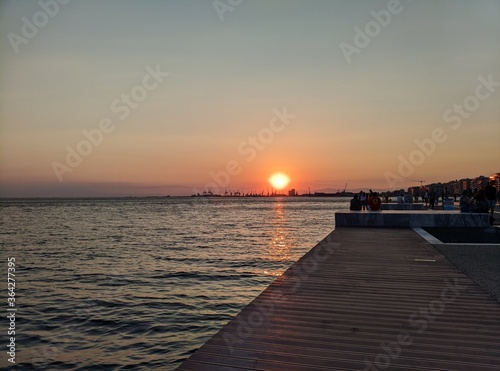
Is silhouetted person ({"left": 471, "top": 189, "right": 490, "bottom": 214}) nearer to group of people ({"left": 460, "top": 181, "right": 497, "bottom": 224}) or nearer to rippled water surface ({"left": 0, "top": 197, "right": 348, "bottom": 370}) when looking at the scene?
group of people ({"left": 460, "top": 181, "right": 497, "bottom": 224})

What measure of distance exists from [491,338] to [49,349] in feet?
27.0

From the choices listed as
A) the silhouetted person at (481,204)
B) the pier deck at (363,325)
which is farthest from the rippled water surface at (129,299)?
the silhouetted person at (481,204)

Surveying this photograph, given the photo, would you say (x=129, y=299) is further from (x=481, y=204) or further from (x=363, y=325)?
(x=481, y=204)

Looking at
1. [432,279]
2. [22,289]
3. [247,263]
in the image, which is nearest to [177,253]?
[247,263]

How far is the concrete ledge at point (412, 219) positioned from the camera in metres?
18.7

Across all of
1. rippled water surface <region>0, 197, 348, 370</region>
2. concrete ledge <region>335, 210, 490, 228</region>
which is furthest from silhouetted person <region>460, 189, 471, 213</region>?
rippled water surface <region>0, 197, 348, 370</region>

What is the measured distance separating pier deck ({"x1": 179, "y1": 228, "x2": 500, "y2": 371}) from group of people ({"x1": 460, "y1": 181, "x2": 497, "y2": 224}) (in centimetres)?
1229

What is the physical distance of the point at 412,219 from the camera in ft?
63.2

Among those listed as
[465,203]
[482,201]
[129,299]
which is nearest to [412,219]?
[482,201]

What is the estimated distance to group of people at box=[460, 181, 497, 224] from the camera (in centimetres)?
1912

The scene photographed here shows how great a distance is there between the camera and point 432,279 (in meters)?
7.68

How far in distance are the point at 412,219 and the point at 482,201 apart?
4.18 metres

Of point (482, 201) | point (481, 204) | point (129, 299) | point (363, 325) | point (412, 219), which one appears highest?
point (482, 201)

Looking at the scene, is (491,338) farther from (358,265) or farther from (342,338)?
(358,265)
